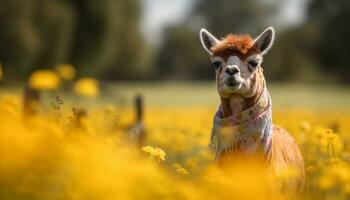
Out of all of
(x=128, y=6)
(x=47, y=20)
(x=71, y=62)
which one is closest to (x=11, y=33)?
(x=47, y=20)

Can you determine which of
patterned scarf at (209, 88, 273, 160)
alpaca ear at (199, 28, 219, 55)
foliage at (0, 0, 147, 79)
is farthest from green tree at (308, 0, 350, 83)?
patterned scarf at (209, 88, 273, 160)

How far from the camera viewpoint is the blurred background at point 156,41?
33.7m

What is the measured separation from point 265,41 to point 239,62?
41 cm

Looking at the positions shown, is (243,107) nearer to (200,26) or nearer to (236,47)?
(236,47)

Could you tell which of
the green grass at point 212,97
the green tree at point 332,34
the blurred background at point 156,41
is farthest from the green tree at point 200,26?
the green grass at point 212,97

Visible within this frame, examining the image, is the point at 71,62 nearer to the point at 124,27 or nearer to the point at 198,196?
the point at 124,27

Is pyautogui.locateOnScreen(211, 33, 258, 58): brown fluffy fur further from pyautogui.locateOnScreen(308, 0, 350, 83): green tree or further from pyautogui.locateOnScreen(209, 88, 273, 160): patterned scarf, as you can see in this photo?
pyautogui.locateOnScreen(308, 0, 350, 83): green tree

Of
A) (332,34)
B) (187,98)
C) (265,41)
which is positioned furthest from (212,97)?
(265,41)

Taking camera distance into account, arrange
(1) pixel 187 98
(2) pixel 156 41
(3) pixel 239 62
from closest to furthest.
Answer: (3) pixel 239 62, (1) pixel 187 98, (2) pixel 156 41

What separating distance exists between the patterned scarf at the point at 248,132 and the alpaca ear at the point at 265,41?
44 cm

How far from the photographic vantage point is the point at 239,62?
231 inches

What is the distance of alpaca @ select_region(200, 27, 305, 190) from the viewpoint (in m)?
5.74

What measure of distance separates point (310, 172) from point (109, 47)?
31.8 meters

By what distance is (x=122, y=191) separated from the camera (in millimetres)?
3445
